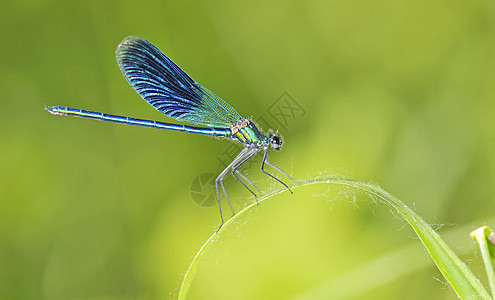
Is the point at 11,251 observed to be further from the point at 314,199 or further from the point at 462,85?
the point at 462,85

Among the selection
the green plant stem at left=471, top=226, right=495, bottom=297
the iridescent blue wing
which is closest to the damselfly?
the iridescent blue wing

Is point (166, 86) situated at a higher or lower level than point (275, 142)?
higher

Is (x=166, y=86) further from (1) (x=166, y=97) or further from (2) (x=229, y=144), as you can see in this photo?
(2) (x=229, y=144)

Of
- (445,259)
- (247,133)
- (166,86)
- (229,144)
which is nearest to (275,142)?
(247,133)

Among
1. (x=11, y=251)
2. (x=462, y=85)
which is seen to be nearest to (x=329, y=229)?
(x=462, y=85)

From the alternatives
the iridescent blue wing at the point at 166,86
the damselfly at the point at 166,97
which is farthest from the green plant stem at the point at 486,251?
the iridescent blue wing at the point at 166,86

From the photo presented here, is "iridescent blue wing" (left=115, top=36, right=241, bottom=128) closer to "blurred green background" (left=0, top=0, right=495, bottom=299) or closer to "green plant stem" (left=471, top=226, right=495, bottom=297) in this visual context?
"blurred green background" (left=0, top=0, right=495, bottom=299)

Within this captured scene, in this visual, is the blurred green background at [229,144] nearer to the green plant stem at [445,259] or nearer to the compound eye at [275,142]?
the compound eye at [275,142]
